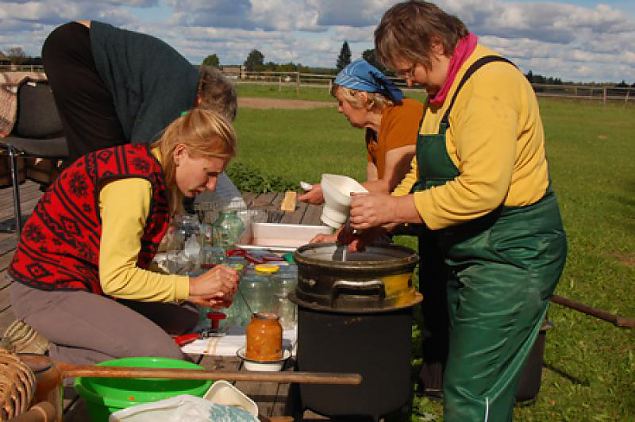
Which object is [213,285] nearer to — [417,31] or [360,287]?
[360,287]

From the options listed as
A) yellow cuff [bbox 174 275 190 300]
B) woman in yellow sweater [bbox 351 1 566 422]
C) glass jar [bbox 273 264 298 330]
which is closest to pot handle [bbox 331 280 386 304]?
Result: woman in yellow sweater [bbox 351 1 566 422]

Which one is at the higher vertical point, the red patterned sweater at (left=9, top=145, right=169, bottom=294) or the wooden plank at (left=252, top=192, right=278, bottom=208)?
the red patterned sweater at (left=9, top=145, right=169, bottom=294)

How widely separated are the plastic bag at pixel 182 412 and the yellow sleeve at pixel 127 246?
936 millimetres

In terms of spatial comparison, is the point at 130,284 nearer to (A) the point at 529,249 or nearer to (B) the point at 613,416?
(A) the point at 529,249

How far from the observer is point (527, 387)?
431 cm

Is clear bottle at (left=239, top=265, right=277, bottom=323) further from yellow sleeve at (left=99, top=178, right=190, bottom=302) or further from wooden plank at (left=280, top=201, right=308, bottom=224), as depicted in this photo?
wooden plank at (left=280, top=201, right=308, bottom=224)

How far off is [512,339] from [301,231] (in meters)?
3.14

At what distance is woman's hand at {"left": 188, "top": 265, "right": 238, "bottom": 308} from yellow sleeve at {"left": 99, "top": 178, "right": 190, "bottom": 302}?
4cm

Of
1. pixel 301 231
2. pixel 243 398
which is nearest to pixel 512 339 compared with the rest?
pixel 243 398

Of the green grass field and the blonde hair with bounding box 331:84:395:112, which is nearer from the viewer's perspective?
the green grass field

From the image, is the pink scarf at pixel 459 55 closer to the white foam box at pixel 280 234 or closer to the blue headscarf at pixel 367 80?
the blue headscarf at pixel 367 80

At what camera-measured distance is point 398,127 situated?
15.5 ft

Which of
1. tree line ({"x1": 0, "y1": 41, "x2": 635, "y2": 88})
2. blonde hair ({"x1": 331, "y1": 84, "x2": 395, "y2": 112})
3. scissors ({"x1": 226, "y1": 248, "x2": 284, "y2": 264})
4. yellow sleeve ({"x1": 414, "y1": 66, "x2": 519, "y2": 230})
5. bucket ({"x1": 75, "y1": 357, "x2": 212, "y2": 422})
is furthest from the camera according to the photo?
tree line ({"x1": 0, "y1": 41, "x2": 635, "y2": 88})

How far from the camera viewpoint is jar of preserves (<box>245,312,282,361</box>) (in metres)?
3.68
